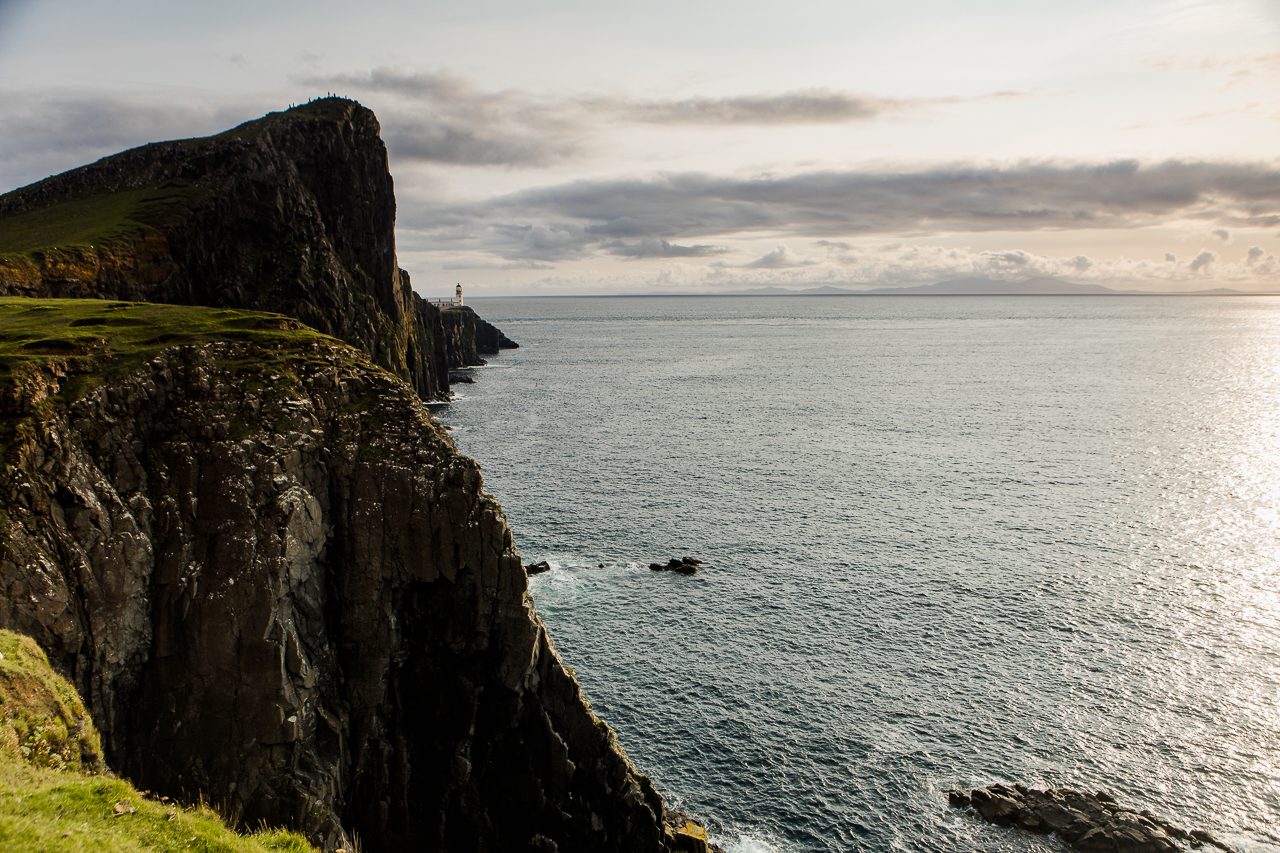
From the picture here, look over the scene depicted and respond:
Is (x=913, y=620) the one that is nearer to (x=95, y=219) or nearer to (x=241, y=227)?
(x=241, y=227)

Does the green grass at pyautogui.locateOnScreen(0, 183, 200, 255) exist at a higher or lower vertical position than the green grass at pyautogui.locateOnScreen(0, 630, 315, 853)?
higher

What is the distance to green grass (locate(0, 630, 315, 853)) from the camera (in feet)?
64.0

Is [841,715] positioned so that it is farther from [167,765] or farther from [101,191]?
[101,191]

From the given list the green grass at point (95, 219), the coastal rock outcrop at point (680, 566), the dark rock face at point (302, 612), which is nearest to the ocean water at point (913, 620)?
the coastal rock outcrop at point (680, 566)

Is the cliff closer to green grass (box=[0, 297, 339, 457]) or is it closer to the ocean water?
green grass (box=[0, 297, 339, 457])

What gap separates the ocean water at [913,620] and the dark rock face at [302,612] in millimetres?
14547

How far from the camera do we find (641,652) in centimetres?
6981

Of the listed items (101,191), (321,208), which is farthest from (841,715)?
(101,191)

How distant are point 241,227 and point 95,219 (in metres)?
14.0

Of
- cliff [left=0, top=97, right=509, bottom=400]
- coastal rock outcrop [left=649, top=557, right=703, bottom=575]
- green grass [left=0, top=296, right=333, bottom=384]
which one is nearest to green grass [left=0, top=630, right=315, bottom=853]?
green grass [left=0, top=296, right=333, bottom=384]

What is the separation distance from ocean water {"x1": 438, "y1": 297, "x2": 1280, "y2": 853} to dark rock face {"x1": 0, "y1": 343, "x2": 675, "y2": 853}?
573 inches

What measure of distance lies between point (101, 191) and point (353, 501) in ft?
268

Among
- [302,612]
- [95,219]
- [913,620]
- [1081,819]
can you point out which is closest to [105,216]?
[95,219]

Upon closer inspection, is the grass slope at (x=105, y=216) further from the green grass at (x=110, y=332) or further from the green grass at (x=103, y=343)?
the green grass at (x=103, y=343)
